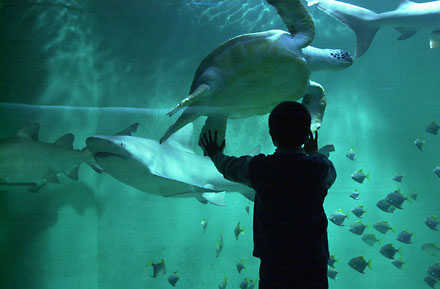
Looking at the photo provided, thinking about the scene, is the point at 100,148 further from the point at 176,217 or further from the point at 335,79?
the point at 335,79

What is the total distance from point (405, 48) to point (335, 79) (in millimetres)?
1729

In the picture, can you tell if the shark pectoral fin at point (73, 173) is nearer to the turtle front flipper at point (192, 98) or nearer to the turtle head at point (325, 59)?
the turtle front flipper at point (192, 98)

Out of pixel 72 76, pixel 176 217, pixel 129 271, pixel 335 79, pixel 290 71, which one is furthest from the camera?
pixel 335 79

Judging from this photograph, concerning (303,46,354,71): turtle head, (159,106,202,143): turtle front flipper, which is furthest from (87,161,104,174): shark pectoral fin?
(303,46,354,71): turtle head

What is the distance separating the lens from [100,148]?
8.32ft

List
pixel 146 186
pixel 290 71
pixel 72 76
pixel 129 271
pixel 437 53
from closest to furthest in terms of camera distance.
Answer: pixel 290 71 → pixel 146 186 → pixel 72 76 → pixel 129 271 → pixel 437 53

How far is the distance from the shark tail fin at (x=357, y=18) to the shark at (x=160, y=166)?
184cm

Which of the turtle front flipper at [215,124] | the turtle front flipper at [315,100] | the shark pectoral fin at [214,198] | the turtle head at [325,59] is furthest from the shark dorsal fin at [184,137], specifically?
the turtle head at [325,59]

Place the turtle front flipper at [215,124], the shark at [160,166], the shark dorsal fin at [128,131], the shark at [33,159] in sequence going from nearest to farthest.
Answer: the turtle front flipper at [215,124] → the shark at [160,166] → the shark dorsal fin at [128,131] → the shark at [33,159]

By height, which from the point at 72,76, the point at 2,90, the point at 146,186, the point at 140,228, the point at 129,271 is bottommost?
the point at 129,271

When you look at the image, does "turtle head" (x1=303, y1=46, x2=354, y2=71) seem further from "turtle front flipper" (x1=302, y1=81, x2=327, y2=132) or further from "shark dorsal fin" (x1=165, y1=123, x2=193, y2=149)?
"shark dorsal fin" (x1=165, y1=123, x2=193, y2=149)

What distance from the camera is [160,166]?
264 cm

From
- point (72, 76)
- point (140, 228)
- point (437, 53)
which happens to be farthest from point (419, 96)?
point (72, 76)

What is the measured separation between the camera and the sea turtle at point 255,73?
2.25 metres
